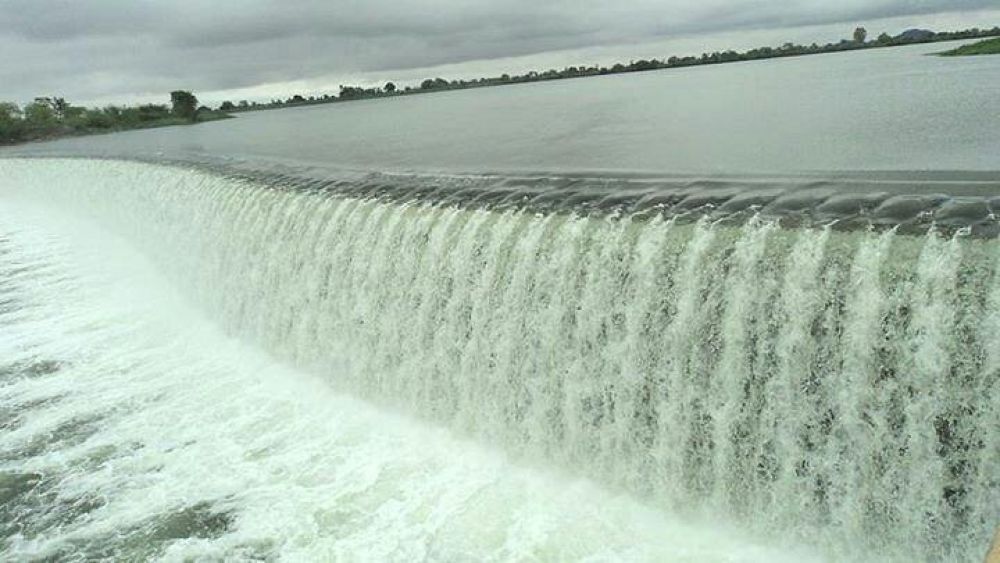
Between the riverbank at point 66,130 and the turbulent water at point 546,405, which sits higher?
the riverbank at point 66,130

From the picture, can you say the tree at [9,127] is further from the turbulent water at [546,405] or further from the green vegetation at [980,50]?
the green vegetation at [980,50]

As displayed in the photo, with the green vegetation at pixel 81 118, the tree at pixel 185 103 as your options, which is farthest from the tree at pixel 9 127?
the tree at pixel 185 103

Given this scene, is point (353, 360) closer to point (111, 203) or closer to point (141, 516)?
point (141, 516)

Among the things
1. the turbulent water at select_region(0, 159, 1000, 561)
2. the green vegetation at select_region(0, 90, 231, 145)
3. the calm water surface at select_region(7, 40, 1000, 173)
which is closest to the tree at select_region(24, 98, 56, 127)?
the green vegetation at select_region(0, 90, 231, 145)

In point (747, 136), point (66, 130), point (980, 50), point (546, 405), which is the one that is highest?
point (66, 130)

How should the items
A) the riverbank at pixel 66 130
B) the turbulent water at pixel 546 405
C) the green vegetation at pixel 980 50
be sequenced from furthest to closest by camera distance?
the riverbank at pixel 66 130 < the green vegetation at pixel 980 50 < the turbulent water at pixel 546 405

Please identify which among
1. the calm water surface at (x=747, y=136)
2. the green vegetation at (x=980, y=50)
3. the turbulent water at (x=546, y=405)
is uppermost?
the green vegetation at (x=980, y=50)

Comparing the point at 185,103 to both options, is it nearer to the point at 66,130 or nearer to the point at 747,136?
the point at 66,130

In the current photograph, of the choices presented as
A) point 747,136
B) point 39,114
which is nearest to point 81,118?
point 39,114
